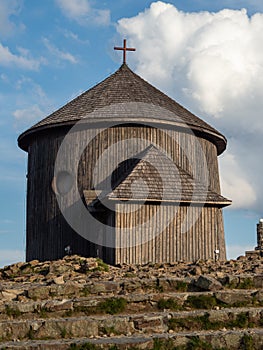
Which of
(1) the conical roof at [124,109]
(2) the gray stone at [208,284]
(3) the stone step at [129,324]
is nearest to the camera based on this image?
(3) the stone step at [129,324]

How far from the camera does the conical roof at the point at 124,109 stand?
26375 mm

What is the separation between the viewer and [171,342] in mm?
9344

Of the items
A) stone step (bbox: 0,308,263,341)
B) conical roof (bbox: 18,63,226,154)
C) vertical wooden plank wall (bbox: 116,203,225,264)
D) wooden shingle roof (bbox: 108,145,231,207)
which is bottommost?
stone step (bbox: 0,308,263,341)

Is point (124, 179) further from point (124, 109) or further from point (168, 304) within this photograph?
point (168, 304)

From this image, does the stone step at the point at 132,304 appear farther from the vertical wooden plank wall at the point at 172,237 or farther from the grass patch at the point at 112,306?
the vertical wooden plank wall at the point at 172,237

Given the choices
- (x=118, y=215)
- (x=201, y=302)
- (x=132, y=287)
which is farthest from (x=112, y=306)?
(x=118, y=215)

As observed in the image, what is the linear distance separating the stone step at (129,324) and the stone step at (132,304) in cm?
71

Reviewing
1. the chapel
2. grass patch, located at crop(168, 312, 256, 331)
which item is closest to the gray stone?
grass patch, located at crop(168, 312, 256, 331)

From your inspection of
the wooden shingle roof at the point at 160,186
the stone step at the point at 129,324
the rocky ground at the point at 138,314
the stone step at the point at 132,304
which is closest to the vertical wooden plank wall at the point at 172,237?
the wooden shingle roof at the point at 160,186

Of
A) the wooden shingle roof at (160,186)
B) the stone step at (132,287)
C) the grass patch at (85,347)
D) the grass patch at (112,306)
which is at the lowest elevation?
the grass patch at (85,347)

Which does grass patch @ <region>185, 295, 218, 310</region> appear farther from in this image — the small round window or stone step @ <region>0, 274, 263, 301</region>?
the small round window

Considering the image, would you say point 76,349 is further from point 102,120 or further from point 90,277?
point 102,120

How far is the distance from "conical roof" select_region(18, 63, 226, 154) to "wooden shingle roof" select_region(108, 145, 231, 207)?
8.76ft

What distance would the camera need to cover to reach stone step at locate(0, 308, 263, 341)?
33.5ft
